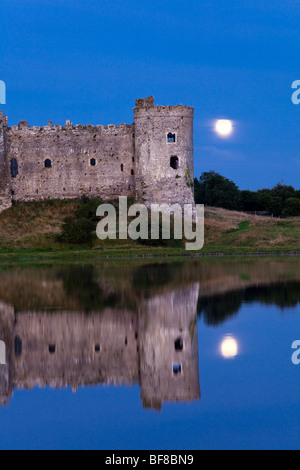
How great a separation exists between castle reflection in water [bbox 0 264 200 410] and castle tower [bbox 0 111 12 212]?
30043 millimetres

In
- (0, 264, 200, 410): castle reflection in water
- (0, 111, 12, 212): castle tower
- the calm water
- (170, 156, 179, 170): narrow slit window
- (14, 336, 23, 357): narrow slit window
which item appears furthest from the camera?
(0, 111, 12, 212): castle tower

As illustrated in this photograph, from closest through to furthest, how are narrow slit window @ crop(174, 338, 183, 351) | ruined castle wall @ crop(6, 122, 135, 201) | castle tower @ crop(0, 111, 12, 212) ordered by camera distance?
narrow slit window @ crop(174, 338, 183, 351), ruined castle wall @ crop(6, 122, 135, 201), castle tower @ crop(0, 111, 12, 212)

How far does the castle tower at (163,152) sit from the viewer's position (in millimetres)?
44156

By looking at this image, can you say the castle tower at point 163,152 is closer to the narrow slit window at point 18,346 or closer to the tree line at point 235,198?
the tree line at point 235,198

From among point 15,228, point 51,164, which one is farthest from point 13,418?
point 51,164

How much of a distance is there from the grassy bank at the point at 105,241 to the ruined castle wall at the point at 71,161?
1.22 metres

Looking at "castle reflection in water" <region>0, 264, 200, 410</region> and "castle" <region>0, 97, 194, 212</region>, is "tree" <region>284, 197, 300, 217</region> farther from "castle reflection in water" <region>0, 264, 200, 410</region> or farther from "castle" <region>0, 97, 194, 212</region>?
"castle reflection in water" <region>0, 264, 200, 410</region>

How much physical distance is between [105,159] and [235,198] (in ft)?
71.4

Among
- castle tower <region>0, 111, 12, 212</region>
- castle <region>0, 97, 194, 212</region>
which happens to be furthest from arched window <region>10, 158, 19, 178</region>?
castle tower <region>0, 111, 12, 212</region>

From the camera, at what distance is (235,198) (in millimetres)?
65250

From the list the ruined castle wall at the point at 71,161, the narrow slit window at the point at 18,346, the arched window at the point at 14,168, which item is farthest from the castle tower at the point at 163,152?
the narrow slit window at the point at 18,346

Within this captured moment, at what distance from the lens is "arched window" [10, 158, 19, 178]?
47.5 metres
